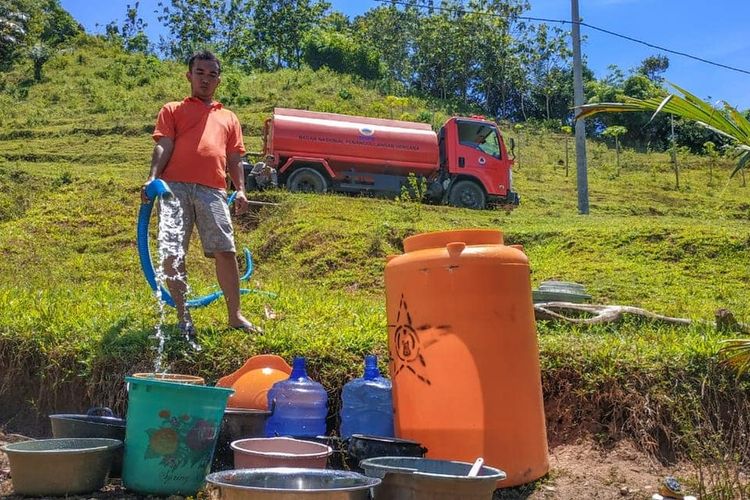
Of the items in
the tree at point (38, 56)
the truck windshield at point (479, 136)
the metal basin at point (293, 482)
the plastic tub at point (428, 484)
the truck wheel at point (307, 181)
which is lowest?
the plastic tub at point (428, 484)

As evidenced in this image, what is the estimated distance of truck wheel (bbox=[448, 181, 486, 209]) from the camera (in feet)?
46.8

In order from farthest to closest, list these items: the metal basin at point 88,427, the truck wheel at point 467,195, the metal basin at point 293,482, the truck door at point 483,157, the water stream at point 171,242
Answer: the truck door at point 483,157, the truck wheel at point 467,195, the water stream at point 171,242, the metal basin at point 88,427, the metal basin at point 293,482

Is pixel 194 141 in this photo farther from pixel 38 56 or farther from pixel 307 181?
pixel 38 56

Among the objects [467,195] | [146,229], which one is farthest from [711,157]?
[146,229]

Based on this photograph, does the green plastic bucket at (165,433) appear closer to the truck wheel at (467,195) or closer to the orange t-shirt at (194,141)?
the orange t-shirt at (194,141)

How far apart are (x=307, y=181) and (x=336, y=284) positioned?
631 cm

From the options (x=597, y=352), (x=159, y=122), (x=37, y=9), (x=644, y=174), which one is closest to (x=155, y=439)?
(x=159, y=122)

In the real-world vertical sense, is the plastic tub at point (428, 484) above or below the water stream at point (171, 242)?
below

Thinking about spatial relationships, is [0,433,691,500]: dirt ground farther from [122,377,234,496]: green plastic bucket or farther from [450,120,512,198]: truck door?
Result: [450,120,512,198]: truck door

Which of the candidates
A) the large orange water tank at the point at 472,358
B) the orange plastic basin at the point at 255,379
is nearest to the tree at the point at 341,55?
the orange plastic basin at the point at 255,379

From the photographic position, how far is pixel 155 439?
8.73 ft

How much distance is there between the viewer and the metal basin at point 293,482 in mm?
2023

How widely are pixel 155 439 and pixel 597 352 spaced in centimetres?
219

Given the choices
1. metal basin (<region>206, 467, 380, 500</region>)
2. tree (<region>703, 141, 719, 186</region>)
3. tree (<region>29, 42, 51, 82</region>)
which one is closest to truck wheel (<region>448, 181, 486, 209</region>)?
tree (<region>703, 141, 719, 186</region>)
